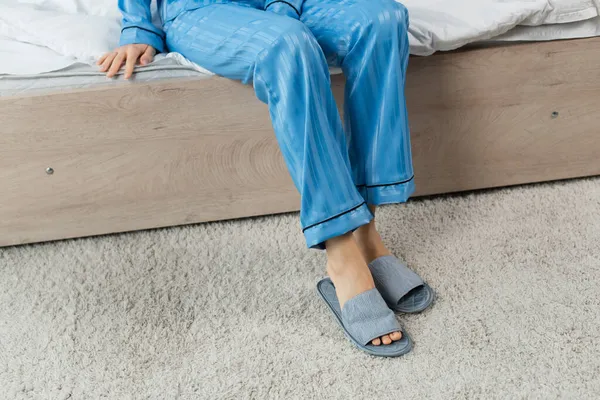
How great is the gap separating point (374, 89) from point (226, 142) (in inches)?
14.2

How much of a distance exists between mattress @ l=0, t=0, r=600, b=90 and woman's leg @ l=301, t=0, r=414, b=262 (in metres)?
0.15

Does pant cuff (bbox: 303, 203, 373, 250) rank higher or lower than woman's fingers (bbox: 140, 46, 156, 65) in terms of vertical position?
lower

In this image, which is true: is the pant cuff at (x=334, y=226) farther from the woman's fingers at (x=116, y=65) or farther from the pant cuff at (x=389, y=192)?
the woman's fingers at (x=116, y=65)

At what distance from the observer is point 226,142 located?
4.15ft

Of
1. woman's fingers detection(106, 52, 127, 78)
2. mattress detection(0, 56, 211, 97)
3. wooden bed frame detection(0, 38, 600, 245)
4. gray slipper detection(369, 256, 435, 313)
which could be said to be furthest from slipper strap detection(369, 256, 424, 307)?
woman's fingers detection(106, 52, 127, 78)

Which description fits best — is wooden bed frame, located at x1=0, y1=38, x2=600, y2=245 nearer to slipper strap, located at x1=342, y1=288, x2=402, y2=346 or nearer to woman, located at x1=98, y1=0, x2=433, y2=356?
woman, located at x1=98, y1=0, x2=433, y2=356

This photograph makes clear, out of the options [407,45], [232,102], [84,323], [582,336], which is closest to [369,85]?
[407,45]

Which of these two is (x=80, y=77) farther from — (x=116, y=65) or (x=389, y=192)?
(x=389, y=192)

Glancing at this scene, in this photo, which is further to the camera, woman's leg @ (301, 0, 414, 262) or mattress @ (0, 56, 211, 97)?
mattress @ (0, 56, 211, 97)

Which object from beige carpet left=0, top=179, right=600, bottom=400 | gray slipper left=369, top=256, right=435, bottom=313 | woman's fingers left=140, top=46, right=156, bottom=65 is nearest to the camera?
beige carpet left=0, top=179, right=600, bottom=400

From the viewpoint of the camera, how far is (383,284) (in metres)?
1.10

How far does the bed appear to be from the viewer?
1194mm

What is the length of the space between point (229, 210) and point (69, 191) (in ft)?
1.12

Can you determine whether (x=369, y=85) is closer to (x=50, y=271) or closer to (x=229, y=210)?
(x=229, y=210)
